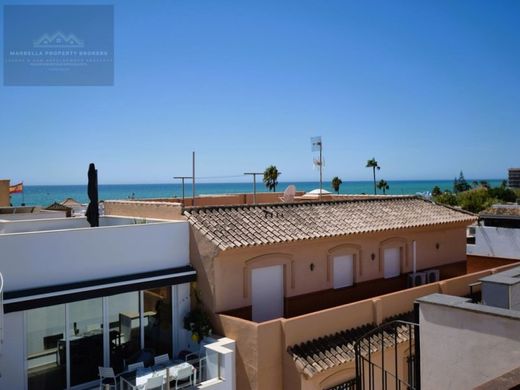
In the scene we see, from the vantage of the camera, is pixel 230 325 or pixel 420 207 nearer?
pixel 230 325

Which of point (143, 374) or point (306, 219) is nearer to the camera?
point (143, 374)

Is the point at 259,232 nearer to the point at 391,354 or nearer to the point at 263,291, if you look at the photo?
the point at 263,291

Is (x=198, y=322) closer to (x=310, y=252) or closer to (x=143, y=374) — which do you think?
(x=143, y=374)

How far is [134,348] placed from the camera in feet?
44.9

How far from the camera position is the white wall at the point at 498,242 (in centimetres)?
2975

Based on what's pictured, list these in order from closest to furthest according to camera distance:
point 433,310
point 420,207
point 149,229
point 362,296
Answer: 1. point 433,310
2. point 149,229
3. point 362,296
4. point 420,207

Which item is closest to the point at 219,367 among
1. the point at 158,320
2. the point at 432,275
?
the point at 158,320

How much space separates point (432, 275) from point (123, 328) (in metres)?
14.5

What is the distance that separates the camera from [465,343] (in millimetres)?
6586

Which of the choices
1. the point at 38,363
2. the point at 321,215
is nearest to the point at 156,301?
the point at 38,363

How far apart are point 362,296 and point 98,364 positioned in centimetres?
1029

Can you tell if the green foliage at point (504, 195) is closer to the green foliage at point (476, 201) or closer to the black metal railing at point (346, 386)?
the green foliage at point (476, 201)

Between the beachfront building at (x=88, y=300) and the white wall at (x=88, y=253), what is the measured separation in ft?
0.08

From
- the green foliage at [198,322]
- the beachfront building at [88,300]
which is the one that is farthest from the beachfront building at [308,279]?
the beachfront building at [88,300]
